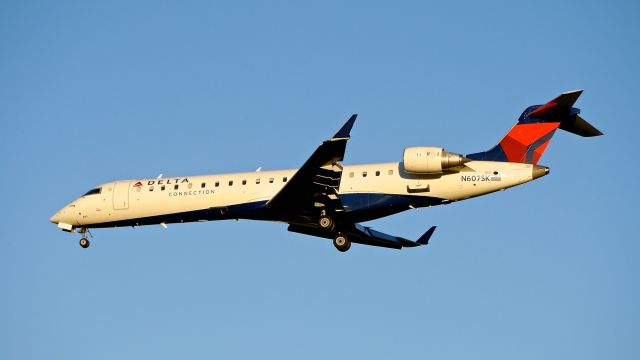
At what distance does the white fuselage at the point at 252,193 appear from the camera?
33562 mm

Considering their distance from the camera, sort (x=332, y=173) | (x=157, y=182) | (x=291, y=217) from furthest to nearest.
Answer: (x=157, y=182)
(x=291, y=217)
(x=332, y=173)

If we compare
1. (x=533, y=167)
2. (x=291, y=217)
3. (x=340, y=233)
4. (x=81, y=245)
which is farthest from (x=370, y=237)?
(x=81, y=245)

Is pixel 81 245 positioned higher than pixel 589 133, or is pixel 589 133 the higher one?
pixel 589 133

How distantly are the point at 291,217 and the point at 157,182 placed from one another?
5843 millimetres

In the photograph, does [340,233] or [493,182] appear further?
[340,233]

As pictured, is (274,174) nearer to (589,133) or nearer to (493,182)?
(493,182)

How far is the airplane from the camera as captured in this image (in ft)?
109

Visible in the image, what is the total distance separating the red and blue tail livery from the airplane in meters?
0.03

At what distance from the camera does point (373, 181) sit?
34531 mm

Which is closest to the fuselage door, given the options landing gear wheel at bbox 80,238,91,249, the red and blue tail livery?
landing gear wheel at bbox 80,238,91,249

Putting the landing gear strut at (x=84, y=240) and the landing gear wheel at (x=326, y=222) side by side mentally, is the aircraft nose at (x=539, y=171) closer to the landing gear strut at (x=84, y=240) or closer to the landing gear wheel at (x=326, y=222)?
the landing gear wheel at (x=326, y=222)

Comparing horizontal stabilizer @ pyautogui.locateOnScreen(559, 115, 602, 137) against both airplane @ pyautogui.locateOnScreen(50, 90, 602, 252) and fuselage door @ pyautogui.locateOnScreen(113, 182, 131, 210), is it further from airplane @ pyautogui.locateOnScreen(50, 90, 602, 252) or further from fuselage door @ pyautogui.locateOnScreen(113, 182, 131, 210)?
fuselage door @ pyautogui.locateOnScreen(113, 182, 131, 210)

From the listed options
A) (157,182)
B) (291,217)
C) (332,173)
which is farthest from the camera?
(157,182)

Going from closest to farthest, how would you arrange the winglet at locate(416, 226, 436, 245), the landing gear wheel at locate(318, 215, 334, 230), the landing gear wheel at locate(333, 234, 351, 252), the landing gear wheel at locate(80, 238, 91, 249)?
the landing gear wheel at locate(318, 215, 334, 230) < the landing gear wheel at locate(333, 234, 351, 252) < the landing gear wheel at locate(80, 238, 91, 249) < the winglet at locate(416, 226, 436, 245)
